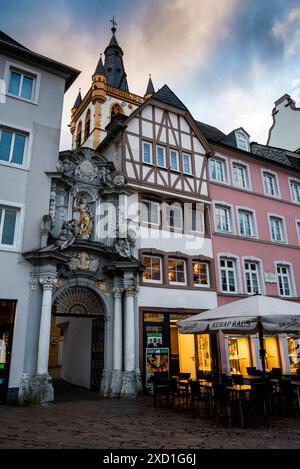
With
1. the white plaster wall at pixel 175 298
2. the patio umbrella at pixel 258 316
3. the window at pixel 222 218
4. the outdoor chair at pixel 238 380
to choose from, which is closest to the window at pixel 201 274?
the white plaster wall at pixel 175 298

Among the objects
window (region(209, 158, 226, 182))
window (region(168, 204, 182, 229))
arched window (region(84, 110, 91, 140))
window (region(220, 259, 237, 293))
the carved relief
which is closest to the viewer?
the carved relief

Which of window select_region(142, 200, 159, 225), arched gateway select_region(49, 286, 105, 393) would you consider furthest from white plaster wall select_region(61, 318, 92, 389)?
window select_region(142, 200, 159, 225)

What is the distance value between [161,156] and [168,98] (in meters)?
3.51

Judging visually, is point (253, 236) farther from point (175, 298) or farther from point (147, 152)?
point (147, 152)

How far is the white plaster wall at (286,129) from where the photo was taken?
26.9 meters

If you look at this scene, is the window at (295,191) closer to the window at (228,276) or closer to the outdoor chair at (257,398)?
the window at (228,276)

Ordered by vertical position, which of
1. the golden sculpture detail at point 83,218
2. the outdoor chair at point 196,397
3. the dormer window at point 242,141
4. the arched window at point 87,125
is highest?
the arched window at point 87,125

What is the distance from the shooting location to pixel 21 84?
13742 millimetres

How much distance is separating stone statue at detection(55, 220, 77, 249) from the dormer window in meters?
12.3

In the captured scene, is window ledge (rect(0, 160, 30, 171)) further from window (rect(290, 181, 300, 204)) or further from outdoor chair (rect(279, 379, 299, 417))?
window (rect(290, 181, 300, 204))

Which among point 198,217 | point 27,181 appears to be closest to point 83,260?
point 27,181

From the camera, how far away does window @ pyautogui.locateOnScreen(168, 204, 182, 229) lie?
16.2 metres

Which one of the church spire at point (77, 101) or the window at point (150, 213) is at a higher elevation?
the church spire at point (77, 101)

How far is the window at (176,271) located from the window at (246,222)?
4.45 metres
